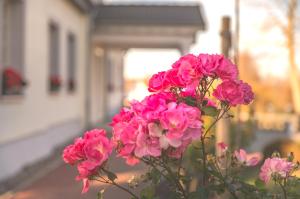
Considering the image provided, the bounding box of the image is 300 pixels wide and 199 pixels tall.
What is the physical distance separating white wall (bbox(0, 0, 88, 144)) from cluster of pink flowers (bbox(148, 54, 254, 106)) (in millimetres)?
6732

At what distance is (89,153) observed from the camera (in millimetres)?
2387

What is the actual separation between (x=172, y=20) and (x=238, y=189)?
16.0 m

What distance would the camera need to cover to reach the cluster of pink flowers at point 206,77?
8.05 feet

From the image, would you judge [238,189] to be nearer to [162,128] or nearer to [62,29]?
[162,128]

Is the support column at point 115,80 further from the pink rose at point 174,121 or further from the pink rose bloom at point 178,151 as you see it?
the pink rose at point 174,121

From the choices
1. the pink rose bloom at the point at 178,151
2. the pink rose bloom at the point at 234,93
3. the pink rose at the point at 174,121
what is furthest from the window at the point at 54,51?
the pink rose at the point at 174,121

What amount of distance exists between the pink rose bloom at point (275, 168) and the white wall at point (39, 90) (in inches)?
268

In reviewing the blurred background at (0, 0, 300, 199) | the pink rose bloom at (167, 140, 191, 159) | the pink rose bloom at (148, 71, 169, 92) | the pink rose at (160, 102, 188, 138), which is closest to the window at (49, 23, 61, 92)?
the blurred background at (0, 0, 300, 199)

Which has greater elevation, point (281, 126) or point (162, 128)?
point (162, 128)

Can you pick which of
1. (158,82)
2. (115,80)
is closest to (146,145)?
(158,82)

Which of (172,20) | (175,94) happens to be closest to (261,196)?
(175,94)

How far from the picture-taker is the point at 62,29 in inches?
573

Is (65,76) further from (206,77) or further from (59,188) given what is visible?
(206,77)

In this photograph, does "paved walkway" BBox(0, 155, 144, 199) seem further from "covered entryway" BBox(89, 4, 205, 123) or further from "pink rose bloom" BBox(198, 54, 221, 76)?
"covered entryway" BBox(89, 4, 205, 123)
